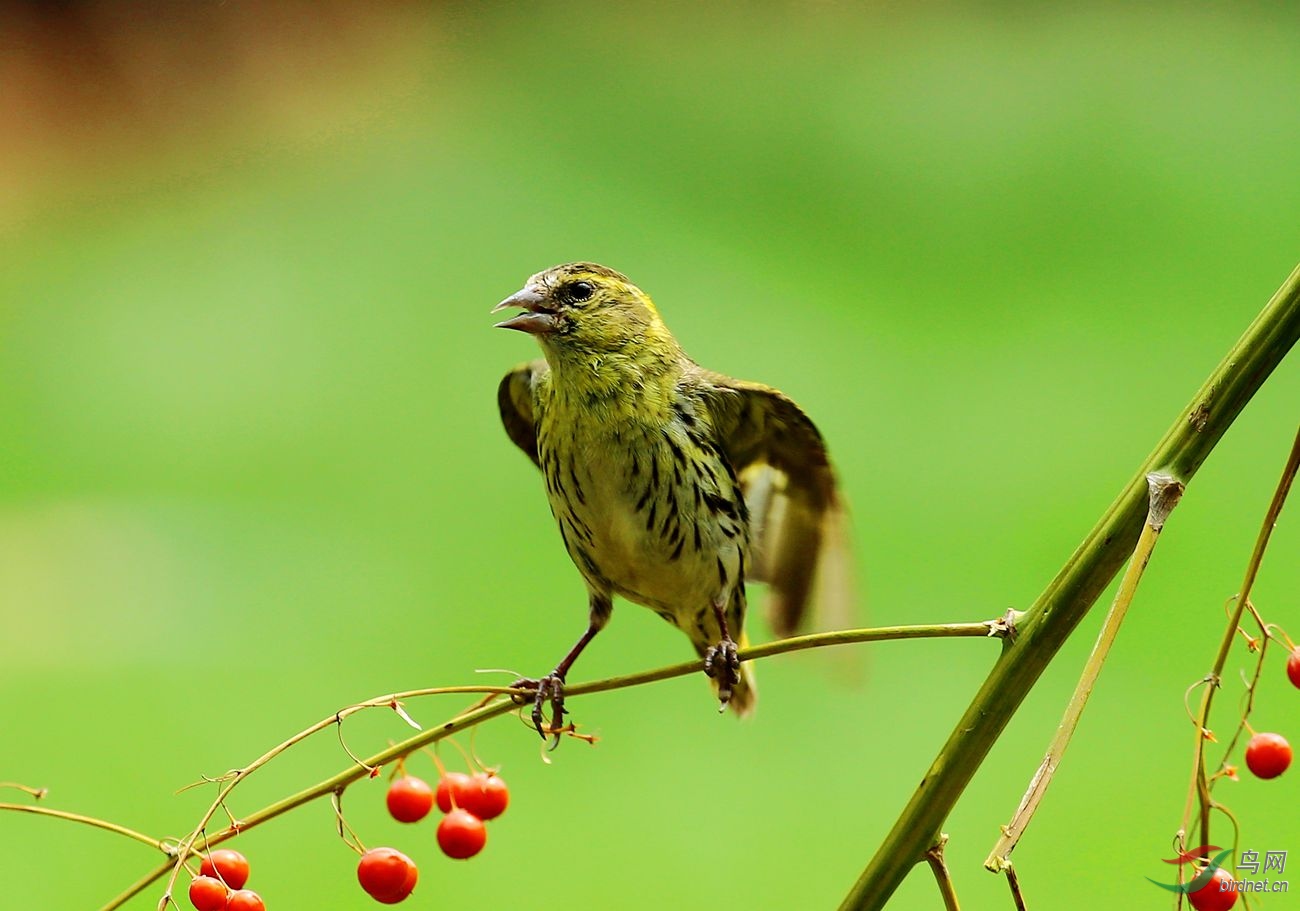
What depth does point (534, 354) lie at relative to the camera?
3.84m

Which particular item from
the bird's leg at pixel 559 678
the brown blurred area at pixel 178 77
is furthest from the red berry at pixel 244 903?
the brown blurred area at pixel 178 77

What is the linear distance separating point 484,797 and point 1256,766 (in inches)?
27.3

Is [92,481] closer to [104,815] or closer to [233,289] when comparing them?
[233,289]

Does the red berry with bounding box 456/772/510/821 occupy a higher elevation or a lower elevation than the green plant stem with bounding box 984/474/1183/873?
lower

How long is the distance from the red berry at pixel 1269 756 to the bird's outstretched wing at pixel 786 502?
713mm

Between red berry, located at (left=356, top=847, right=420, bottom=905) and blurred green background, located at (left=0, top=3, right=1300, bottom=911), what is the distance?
1.80 m

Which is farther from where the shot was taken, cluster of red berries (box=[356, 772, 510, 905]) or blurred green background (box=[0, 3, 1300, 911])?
blurred green background (box=[0, 3, 1300, 911])

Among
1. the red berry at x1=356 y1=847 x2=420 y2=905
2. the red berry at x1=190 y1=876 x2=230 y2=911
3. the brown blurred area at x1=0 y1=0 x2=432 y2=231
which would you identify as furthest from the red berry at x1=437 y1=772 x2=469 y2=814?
the brown blurred area at x1=0 y1=0 x2=432 y2=231

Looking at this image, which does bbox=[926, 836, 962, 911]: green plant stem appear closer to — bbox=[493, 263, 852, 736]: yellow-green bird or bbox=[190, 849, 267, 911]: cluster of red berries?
bbox=[190, 849, 267, 911]: cluster of red berries

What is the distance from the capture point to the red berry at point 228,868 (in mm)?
1159

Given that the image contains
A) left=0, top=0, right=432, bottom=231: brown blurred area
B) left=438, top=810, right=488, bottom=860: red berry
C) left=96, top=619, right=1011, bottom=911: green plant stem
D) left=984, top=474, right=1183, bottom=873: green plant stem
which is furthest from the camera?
left=0, top=0, right=432, bottom=231: brown blurred area

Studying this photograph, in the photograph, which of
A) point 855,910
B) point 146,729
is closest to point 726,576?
point 855,910

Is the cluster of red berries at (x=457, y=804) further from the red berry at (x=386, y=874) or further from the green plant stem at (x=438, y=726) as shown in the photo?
the green plant stem at (x=438, y=726)

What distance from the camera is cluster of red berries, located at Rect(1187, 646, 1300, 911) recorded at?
42.1 inches
